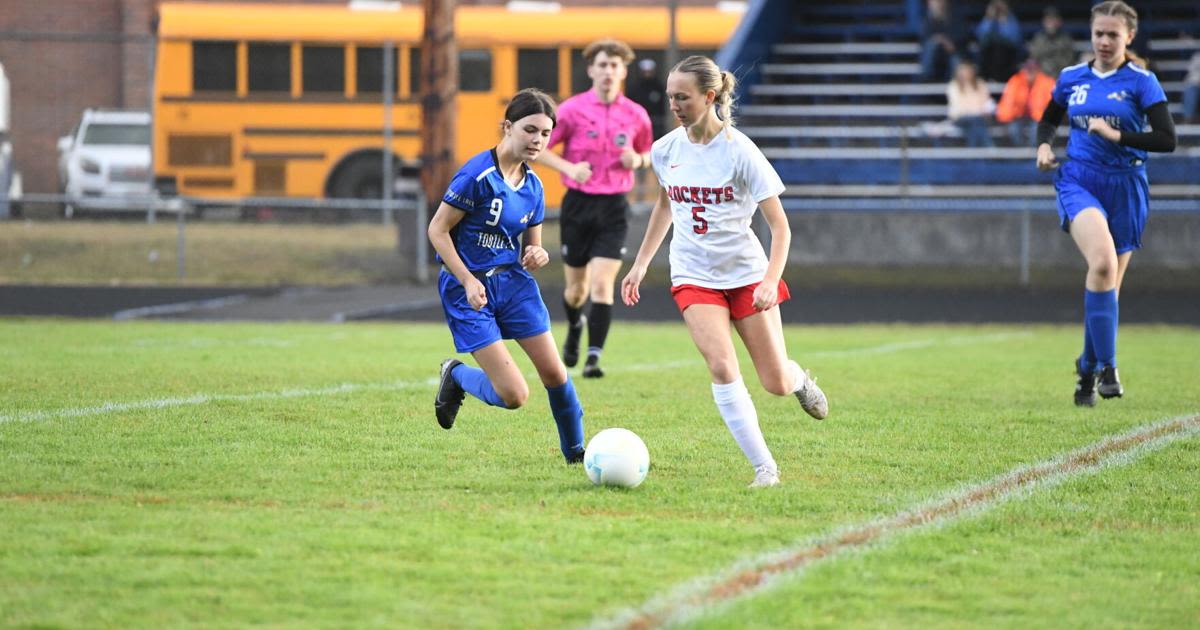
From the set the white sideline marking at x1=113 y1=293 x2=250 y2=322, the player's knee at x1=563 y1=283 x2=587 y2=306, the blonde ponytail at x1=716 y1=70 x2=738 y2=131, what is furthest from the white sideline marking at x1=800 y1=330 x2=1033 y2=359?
the white sideline marking at x1=113 y1=293 x2=250 y2=322

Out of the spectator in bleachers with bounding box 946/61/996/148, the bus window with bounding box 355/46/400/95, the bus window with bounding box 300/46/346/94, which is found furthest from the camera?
the bus window with bounding box 355/46/400/95

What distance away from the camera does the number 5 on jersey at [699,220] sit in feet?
22.2

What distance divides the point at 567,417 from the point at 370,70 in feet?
66.6

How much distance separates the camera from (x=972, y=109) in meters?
22.6

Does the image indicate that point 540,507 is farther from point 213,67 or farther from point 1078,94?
point 213,67

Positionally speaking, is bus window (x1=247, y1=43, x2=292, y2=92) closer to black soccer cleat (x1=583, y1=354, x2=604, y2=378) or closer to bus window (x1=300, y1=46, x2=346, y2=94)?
bus window (x1=300, y1=46, x2=346, y2=94)

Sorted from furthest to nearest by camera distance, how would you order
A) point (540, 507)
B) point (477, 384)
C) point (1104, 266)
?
point (1104, 266), point (477, 384), point (540, 507)

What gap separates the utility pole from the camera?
20.9 m

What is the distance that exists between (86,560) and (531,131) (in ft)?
8.79

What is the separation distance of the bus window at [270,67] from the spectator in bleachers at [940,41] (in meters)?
10.0

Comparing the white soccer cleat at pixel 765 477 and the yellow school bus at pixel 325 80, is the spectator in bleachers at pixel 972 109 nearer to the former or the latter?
the yellow school bus at pixel 325 80

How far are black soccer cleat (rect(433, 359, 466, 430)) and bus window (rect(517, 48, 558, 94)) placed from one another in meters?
19.5

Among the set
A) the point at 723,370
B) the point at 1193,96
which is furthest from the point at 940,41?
the point at 723,370

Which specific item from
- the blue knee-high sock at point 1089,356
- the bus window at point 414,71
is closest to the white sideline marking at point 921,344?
the blue knee-high sock at point 1089,356
